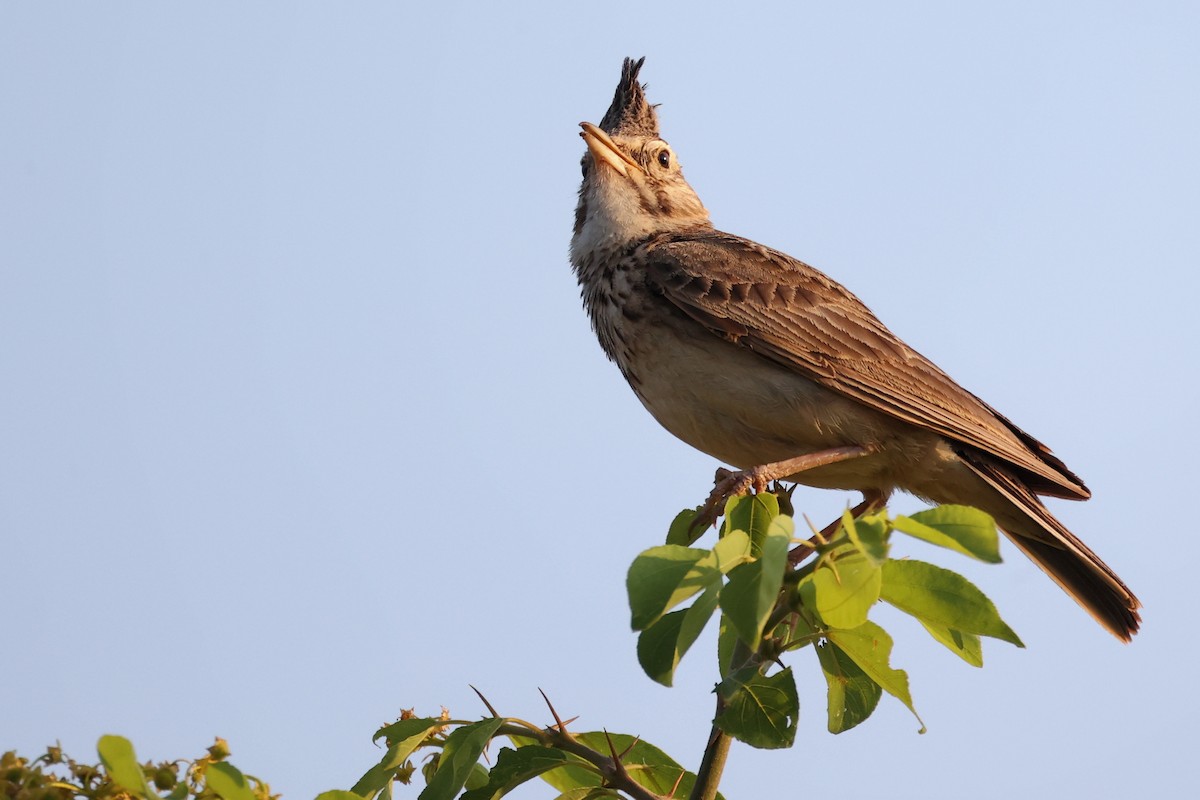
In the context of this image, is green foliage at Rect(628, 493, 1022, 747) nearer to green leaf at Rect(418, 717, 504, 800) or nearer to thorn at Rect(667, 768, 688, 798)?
thorn at Rect(667, 768, 688, 798)

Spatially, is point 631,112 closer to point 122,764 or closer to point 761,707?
point 761,707

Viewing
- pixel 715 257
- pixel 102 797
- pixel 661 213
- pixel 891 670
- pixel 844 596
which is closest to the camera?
pixel 102 797

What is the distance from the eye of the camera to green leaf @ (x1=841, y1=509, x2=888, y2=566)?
9.30 feet

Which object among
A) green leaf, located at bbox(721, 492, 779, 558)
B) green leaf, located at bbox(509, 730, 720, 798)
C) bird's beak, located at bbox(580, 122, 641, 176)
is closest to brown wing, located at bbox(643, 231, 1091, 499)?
bird's beak, located at bbox(580, 122, 641, 176)

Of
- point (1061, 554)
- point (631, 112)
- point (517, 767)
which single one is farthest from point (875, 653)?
point (631, 112)

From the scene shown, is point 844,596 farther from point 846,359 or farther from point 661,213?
point 661,213

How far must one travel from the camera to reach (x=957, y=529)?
9.46 feet

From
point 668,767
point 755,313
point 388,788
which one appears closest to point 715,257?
point 755,313

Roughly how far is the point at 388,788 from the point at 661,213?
16.0 ft

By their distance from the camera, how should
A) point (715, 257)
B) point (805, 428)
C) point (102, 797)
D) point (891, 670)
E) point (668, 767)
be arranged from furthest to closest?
point (715, 257) < point (805, 428) < point (668, 767) < point (891, 670) < point (102, 797)

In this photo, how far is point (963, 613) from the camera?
312cm

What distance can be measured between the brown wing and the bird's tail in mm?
129

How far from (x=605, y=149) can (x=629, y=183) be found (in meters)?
0.25

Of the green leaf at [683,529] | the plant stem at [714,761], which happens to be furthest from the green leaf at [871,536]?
the green leaf at [683,529]
